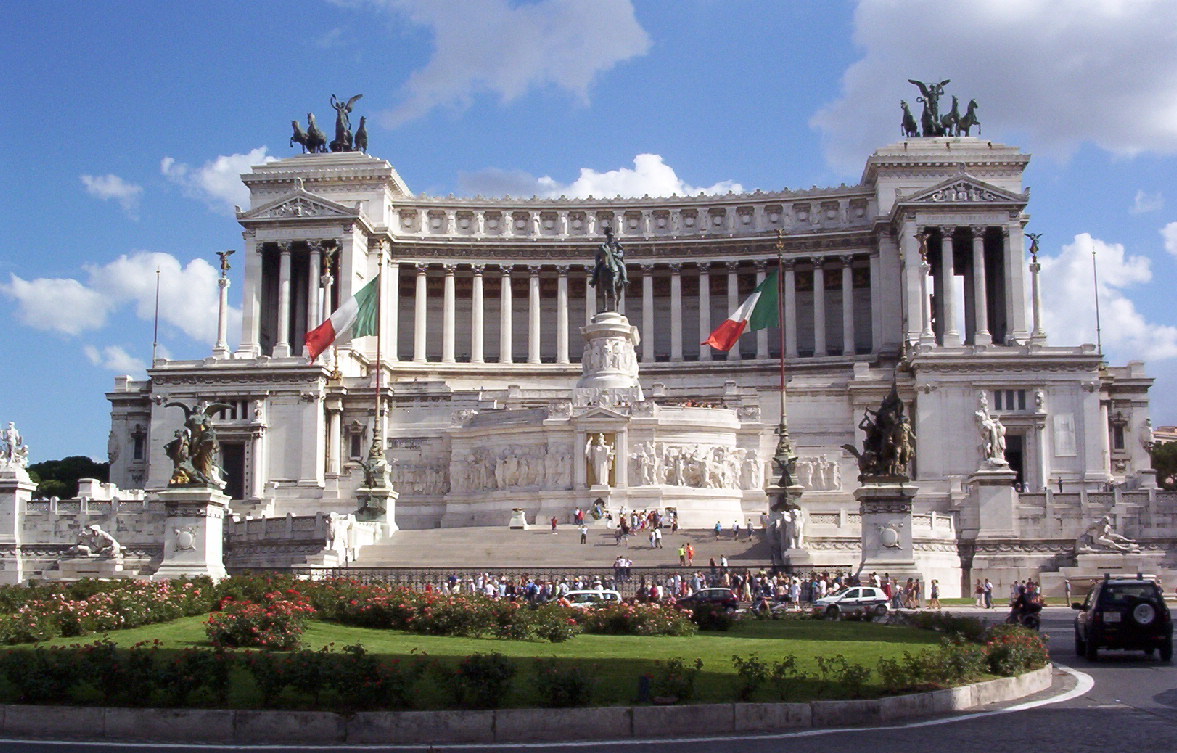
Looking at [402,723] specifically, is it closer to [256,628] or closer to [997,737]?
[997,737]

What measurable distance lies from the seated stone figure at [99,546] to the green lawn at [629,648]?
30.6 meters

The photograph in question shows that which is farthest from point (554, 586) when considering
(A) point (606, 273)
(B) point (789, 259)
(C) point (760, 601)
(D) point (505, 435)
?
(B) point (789, 259)

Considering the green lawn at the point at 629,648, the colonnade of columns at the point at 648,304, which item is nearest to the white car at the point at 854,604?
the green lawn at the point at 629,648

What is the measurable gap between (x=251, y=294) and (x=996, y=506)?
62.5 meters

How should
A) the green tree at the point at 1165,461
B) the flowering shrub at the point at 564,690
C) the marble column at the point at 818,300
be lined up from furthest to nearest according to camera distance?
the marble column at the point at 818,300, the green tree at the point at 1165,461, the flowering shrub at the point at 564,690

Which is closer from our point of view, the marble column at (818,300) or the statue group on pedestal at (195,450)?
the statue group on pedestal at (195,450)

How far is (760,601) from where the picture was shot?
39.5 m

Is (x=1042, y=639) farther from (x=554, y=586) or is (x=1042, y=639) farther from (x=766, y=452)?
(x=766, y=452)

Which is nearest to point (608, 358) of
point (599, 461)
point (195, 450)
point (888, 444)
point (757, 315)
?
point (599, 461)

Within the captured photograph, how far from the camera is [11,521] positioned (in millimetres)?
64125

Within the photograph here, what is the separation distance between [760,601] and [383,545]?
2340 cm

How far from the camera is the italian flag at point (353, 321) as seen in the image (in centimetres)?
7569

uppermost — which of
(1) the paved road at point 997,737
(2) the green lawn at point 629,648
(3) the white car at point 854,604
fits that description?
(3) the white car at point 854,604

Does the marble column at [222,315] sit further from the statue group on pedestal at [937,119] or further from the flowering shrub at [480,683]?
the flowering shrub at [480,683]
